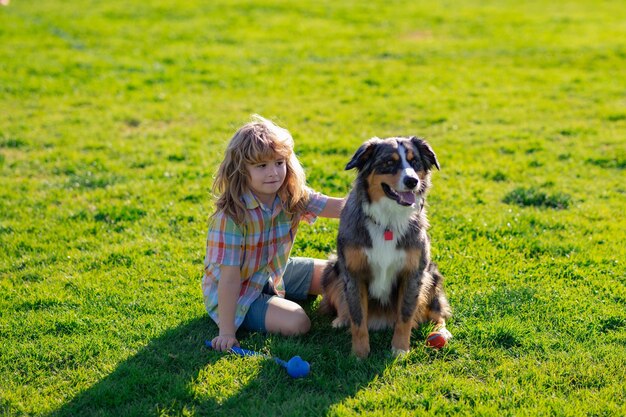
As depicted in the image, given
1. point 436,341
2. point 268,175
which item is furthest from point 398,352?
point 268,175

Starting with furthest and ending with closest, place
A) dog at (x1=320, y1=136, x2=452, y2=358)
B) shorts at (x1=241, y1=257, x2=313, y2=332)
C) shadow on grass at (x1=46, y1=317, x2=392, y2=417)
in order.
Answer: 1. shorts at (x1=241, y1=257, x2=313, y2=332)
2. dog at (x1=320, y1=136, x2=452, y2=358)
3. shadow on grass at (x1=46, y1=317, x2=392, y2=417)

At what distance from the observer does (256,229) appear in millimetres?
5094

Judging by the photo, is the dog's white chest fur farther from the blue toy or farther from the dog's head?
the blue toy

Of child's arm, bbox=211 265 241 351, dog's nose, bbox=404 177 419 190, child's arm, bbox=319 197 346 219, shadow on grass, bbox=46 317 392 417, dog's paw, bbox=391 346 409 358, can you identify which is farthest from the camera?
child's arm, bbox=319 197 346 219

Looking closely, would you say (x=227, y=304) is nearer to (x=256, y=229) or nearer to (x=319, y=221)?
(x=256, y=229)

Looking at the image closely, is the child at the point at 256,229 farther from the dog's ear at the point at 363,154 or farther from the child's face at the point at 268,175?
the dog's ear at the point at 363,154

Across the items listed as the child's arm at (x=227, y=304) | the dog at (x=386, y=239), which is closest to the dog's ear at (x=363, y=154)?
the dog at (x=386, y=239)

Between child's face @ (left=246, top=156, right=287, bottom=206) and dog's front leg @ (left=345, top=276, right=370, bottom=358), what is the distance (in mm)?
874

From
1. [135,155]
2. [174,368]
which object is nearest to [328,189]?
[135,155]

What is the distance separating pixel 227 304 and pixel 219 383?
636 millimetres

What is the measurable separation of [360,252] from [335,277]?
53 cm

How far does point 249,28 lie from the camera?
56.9 ft

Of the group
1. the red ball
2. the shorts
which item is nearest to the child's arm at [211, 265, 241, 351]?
the shorts

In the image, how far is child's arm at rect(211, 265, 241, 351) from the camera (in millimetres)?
4855
